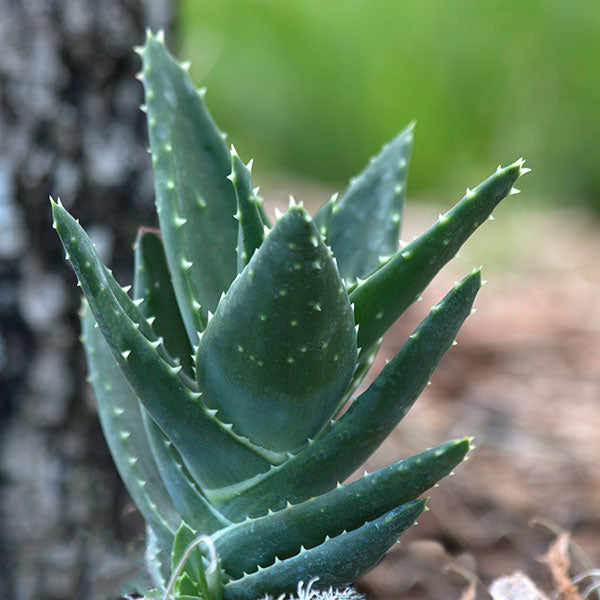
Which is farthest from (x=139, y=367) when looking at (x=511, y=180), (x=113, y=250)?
(x=113, y=250)

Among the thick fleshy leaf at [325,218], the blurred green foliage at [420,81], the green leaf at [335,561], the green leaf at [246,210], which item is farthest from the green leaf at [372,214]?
the blurred green foliage at [420,81]

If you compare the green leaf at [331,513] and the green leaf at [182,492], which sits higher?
the green leaf at [182,492]

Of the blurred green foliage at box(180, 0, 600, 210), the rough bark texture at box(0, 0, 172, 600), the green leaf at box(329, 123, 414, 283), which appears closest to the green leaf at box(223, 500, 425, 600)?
the green leaf at box(329, 123, 414, 283)

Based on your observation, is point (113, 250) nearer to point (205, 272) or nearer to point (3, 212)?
point (3, 212)

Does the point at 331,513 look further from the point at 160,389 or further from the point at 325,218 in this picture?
the point at 325,218

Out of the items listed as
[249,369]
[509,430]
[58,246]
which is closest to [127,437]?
Answer: [249,369]

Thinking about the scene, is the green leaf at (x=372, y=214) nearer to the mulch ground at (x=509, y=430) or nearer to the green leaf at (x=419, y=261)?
the green leaf at (x=419, y=261)

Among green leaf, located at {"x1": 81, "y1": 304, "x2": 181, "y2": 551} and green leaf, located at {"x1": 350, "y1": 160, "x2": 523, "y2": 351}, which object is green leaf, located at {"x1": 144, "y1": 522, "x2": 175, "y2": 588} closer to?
green leaf, located at {"x1": 81, "y1": 304, "x2": 181, "y2": 551}
